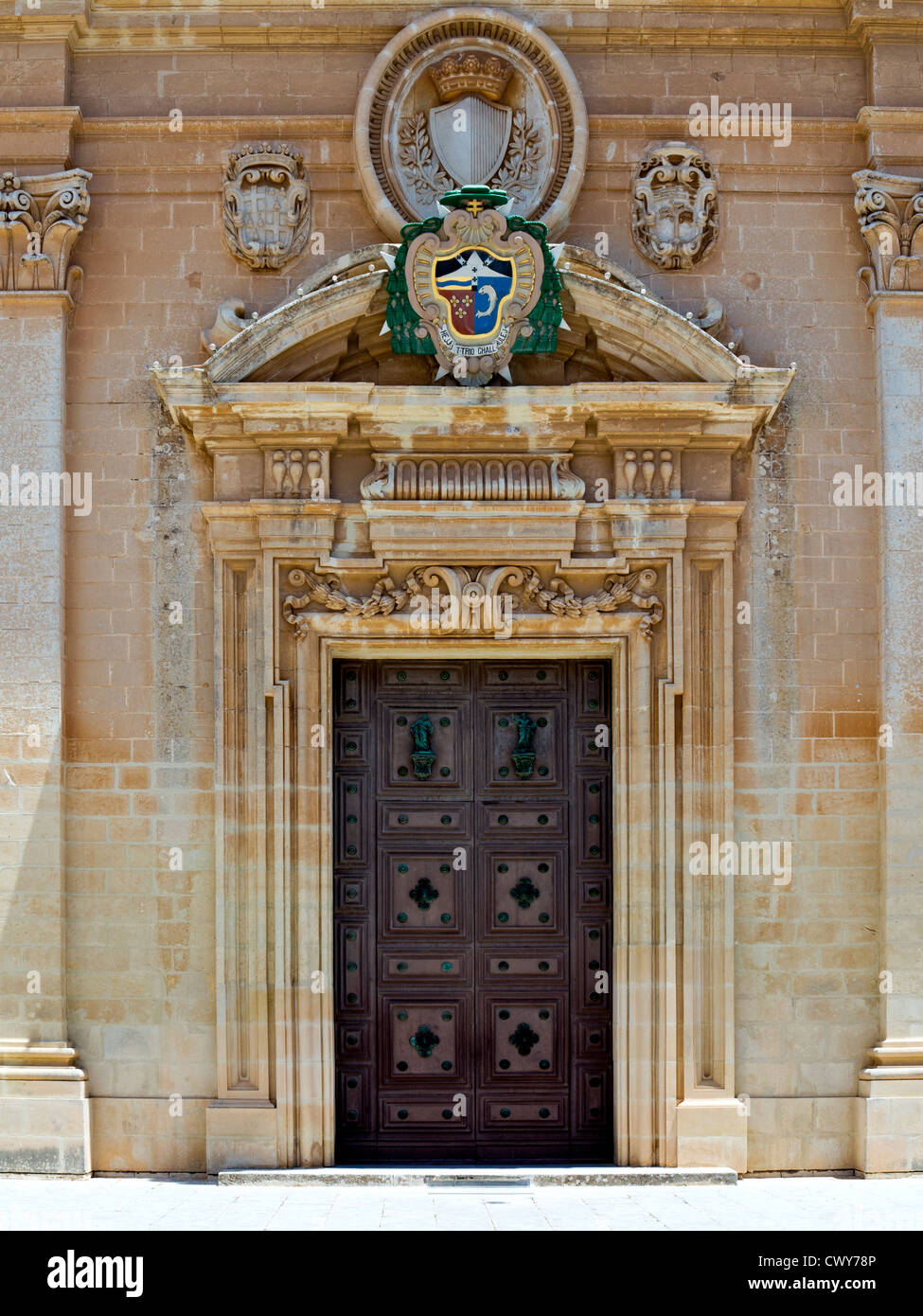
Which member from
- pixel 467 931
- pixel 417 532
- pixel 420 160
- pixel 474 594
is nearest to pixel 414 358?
pixel 417 532

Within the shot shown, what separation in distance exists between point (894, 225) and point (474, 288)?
2.73m

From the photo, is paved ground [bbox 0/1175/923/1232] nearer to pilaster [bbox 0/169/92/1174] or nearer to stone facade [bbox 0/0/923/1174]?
stone facade [bbox 0/0/923/1174]

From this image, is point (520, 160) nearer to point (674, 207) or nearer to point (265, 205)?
point (674, 207)

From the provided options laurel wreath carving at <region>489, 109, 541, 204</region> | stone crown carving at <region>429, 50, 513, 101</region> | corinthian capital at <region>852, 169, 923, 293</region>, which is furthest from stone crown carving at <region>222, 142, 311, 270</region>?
corinthian capital at <region>852, 169, 923, 293</region>

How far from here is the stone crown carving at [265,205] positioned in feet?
38.9

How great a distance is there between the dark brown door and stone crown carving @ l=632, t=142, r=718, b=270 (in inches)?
122

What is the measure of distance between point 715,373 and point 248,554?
3108 mm

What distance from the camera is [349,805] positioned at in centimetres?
1177

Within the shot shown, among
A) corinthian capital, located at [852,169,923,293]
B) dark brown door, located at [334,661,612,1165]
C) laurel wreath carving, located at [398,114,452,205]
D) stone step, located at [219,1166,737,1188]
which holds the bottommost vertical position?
stone step, located at [219,1166,737,1188]

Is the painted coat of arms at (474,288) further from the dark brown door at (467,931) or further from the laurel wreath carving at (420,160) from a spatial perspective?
the dark brown door at (467,931)

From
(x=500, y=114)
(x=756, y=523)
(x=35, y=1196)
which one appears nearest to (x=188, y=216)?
(x=500, y=114)

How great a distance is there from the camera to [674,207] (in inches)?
469

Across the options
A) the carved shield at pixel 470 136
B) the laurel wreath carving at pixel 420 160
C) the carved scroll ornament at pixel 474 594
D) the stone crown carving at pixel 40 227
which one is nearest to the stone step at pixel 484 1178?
the carved scroll ornament at pixel 474 594

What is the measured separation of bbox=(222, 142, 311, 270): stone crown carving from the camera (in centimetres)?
1186
